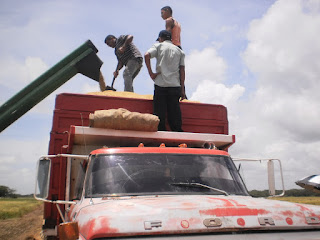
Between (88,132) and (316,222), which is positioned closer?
(316,222)

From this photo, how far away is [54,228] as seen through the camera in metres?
5.18

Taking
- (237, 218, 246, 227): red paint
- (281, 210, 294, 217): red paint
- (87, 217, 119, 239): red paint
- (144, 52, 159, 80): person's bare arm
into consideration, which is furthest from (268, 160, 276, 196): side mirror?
(87, 217, 119, 239): red paint

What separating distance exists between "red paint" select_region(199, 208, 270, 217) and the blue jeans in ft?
18.8

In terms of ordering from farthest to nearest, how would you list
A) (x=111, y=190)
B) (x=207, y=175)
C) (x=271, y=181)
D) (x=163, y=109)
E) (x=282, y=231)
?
(x=163, y=109) → (x=271, y=181) → (x=207, y=175) → (x=111, y=190) → (x=282, y=231)

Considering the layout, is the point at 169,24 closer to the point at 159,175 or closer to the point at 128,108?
the point at 128,108

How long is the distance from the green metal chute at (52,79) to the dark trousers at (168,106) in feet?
6.72

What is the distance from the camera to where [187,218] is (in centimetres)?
270

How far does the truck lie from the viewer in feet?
8.80

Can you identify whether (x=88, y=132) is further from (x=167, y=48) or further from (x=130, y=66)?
(x=130, y=66)

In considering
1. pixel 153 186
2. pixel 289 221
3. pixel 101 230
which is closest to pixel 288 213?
pixel 289 221

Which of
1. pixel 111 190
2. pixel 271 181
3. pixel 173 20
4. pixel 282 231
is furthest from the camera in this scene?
pixel 173 20

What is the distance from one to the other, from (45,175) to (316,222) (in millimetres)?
2876

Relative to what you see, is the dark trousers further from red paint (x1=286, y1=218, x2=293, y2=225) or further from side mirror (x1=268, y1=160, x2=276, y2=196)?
red paint (x1=286, y1=218, x2=293, y2=225)

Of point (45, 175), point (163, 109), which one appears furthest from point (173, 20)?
point (45, 175)
